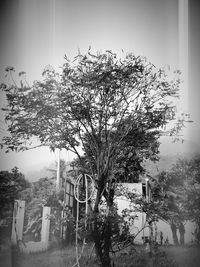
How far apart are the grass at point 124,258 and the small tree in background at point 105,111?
26 cm

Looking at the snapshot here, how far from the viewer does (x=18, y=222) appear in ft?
6.26

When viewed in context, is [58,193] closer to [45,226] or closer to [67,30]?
[45,226]

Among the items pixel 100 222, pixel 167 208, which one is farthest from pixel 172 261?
pixel 100 222

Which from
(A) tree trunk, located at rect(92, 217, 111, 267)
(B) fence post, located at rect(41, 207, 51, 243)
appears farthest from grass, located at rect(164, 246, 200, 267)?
(B) fence post, located at rect(41, 207, 51, 243)

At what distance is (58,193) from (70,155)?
0.23 metres

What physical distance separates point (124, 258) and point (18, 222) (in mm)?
664

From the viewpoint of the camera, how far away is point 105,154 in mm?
1847

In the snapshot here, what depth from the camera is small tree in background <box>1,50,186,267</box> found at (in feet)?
6.02

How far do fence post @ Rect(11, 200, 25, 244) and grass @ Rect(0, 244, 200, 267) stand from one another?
103 mm

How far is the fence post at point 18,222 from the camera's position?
1.89 m

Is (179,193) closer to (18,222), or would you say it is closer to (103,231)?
(103,231)

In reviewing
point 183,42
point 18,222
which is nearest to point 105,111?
point 183,42

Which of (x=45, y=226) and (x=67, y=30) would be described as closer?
(x=45, y=226)

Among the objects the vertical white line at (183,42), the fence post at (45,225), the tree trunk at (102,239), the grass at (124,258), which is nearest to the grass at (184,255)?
the grass at (124,258)
